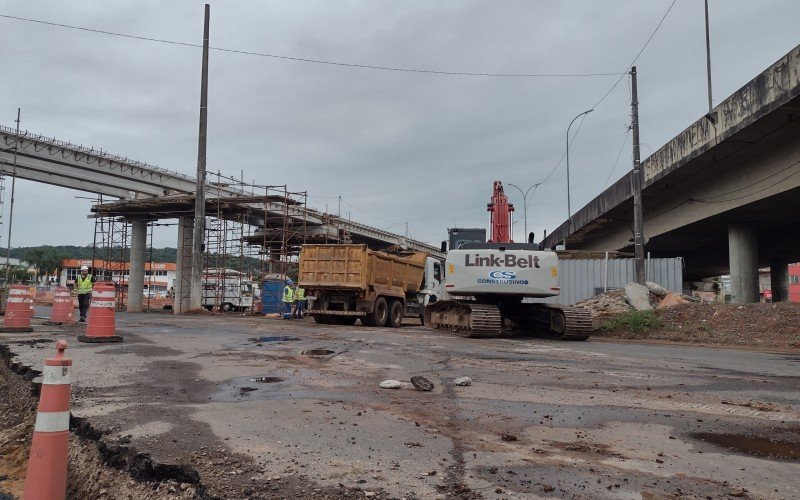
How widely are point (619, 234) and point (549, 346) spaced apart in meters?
24.1

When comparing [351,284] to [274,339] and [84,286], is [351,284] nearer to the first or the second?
[274,339]

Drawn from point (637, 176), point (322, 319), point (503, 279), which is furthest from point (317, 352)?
point (637, 176)

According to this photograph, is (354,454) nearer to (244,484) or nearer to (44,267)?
(244,484)

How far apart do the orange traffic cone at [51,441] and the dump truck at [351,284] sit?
14979 millimetres

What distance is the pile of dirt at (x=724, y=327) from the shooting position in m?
15.5

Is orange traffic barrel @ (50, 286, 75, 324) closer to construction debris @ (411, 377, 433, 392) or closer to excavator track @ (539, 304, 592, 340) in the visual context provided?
construction debris @ (411, 377, 433, 392)

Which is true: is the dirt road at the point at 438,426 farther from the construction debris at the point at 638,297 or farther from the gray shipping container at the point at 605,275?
the gray shipping container at the point at 605,275

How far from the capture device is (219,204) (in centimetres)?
3259

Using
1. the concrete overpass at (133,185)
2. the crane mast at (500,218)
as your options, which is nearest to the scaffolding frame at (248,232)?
the concrete overpass at (133,185)

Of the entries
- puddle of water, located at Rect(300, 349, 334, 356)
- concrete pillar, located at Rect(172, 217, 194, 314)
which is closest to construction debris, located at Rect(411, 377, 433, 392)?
puddle of water, located at Rect(300, 349, 334, 356)

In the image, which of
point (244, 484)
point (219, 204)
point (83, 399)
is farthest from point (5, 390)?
point (219, 204)

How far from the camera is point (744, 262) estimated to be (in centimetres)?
2472

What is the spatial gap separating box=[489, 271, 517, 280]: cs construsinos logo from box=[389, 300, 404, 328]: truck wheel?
6425mm

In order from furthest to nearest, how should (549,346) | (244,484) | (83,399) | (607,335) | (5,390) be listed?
(607,335) < (549,346) < (5,390) < (83,399) < (244,484)
